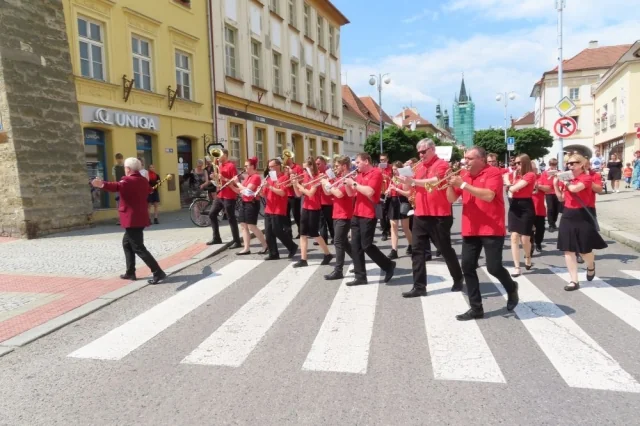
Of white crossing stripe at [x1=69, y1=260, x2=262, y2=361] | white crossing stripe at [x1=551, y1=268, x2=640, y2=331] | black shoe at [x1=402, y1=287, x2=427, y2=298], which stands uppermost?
black shoe at [x1=402, y1=287, x2=427, y2=298]

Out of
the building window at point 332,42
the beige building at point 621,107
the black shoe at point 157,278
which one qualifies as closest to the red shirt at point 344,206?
the black shoe at point 157,278

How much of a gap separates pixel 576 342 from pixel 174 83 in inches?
637

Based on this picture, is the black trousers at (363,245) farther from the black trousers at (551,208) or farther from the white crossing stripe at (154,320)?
the black trousers at (551,208)

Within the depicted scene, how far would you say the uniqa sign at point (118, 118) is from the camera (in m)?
13.7

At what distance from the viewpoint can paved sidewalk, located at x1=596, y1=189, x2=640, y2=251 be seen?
952cm

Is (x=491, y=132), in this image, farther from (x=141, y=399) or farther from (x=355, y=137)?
(x=141, y=399)

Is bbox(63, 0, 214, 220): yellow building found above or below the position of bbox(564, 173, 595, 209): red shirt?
above

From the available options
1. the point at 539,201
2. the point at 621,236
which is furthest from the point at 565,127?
the point at 539,201

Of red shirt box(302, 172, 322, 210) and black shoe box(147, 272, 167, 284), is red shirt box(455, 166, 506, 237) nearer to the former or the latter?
red shirt box(302, 172, 322, 210)

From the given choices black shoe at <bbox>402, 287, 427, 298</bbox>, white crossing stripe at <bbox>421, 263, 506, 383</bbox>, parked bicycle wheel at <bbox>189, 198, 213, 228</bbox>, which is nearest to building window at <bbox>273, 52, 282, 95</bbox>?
parked bicycle wheel at <bbox>189, 198, 213, 228</bbox>

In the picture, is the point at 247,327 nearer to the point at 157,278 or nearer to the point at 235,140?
the point at 157,278

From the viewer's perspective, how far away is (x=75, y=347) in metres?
4.50

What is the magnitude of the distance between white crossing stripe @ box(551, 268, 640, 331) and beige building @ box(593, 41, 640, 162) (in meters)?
25.7

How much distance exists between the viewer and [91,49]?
14234 mm
